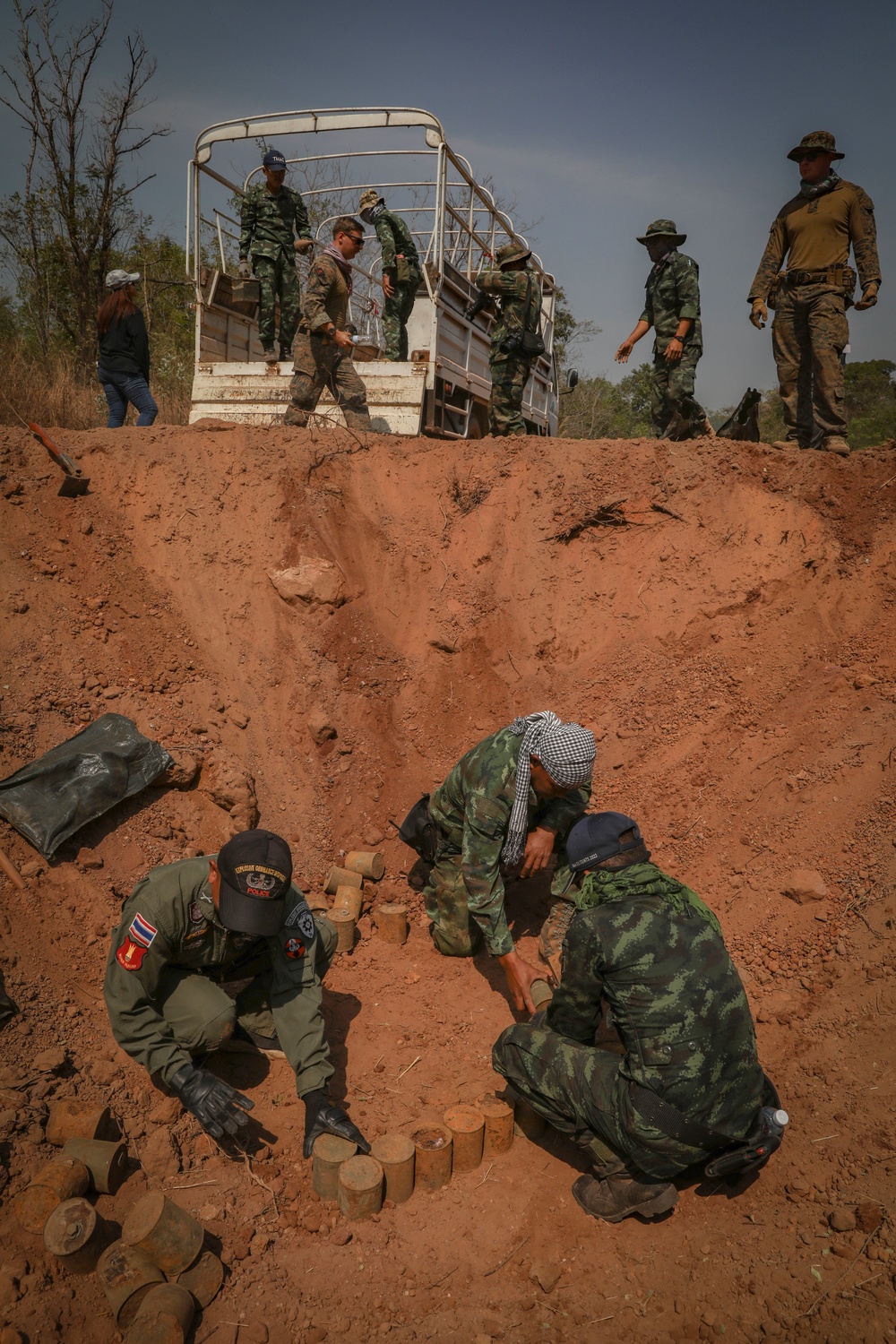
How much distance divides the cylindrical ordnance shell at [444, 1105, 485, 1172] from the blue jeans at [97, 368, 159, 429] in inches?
235

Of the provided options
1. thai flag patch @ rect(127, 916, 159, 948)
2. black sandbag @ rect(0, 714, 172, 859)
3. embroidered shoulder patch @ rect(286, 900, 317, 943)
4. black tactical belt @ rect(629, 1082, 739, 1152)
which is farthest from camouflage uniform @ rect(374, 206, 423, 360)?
black tactical belt @ rect(629, 1082, 739, 1152)

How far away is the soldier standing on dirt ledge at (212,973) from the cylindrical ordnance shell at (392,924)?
1062mm

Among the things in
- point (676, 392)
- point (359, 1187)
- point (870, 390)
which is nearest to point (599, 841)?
point (359, 1187)

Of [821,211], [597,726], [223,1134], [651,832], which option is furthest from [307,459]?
[223,1134]

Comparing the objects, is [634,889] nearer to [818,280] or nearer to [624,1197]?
[624,1197]

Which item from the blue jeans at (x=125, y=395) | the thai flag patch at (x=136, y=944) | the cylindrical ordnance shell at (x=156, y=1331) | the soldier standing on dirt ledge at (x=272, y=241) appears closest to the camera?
the cylindrical ordnance shell at (x=156, y=1331)

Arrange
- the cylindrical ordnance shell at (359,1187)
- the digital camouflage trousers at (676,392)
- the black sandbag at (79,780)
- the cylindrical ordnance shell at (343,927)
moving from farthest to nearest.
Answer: the digital camouflage trousers at (676,392), the cylindrical ordnance shell at (343,927), the black sandbag at (79,780), the cylindrical ordnance shell at (359,1187)

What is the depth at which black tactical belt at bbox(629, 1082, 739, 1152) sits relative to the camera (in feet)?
8.06

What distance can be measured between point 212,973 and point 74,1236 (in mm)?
1041

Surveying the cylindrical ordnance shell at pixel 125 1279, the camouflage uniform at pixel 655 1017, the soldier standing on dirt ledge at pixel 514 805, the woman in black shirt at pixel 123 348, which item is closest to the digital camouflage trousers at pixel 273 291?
the woman in black shirt at pixel 123 348

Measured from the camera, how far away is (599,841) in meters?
2.60

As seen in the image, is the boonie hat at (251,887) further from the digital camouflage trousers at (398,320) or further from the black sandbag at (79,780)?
the digital camouflage trousers at (398,320)

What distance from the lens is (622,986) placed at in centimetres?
252

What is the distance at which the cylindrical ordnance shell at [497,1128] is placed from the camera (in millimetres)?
2969
